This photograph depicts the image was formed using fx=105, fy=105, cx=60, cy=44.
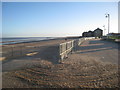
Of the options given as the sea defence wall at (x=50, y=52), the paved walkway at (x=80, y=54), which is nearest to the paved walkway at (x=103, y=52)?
the paved walkway at (x=80, y=54)

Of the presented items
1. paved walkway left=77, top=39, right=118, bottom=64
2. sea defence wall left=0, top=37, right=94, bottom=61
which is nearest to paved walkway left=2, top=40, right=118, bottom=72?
paved walkway left=77, top=39, right=118, bottom=64

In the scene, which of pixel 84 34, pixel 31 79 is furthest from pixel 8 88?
pixel 84 34

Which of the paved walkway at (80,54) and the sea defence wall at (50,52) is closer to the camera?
the paved walkway at (80,54)

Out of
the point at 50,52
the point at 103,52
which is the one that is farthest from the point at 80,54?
the point at 50,52

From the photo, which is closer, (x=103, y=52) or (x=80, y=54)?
(x=80, y=54)

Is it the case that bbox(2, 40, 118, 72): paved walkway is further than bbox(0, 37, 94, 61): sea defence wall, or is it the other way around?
bbox(0, 37, 94, 61): sea defence wall

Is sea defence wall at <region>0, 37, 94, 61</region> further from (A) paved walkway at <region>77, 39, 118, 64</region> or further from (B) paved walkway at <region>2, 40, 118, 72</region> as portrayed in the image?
(A) paved walkway at <region>77, 39, 118, 64</region>

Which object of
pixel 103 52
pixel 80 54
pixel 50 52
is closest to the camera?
pixel 80 54

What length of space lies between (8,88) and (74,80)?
250cm

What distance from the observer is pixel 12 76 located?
4766 millimetres

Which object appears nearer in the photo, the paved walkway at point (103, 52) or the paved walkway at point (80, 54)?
the paved walkway at point (80, 54)

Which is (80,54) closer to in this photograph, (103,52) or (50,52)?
(103,52)

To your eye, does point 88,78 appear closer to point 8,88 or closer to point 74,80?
point 74,80

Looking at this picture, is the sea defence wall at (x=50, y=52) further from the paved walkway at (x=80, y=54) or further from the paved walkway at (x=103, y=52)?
the paved walkway at (x=103, y=52)
